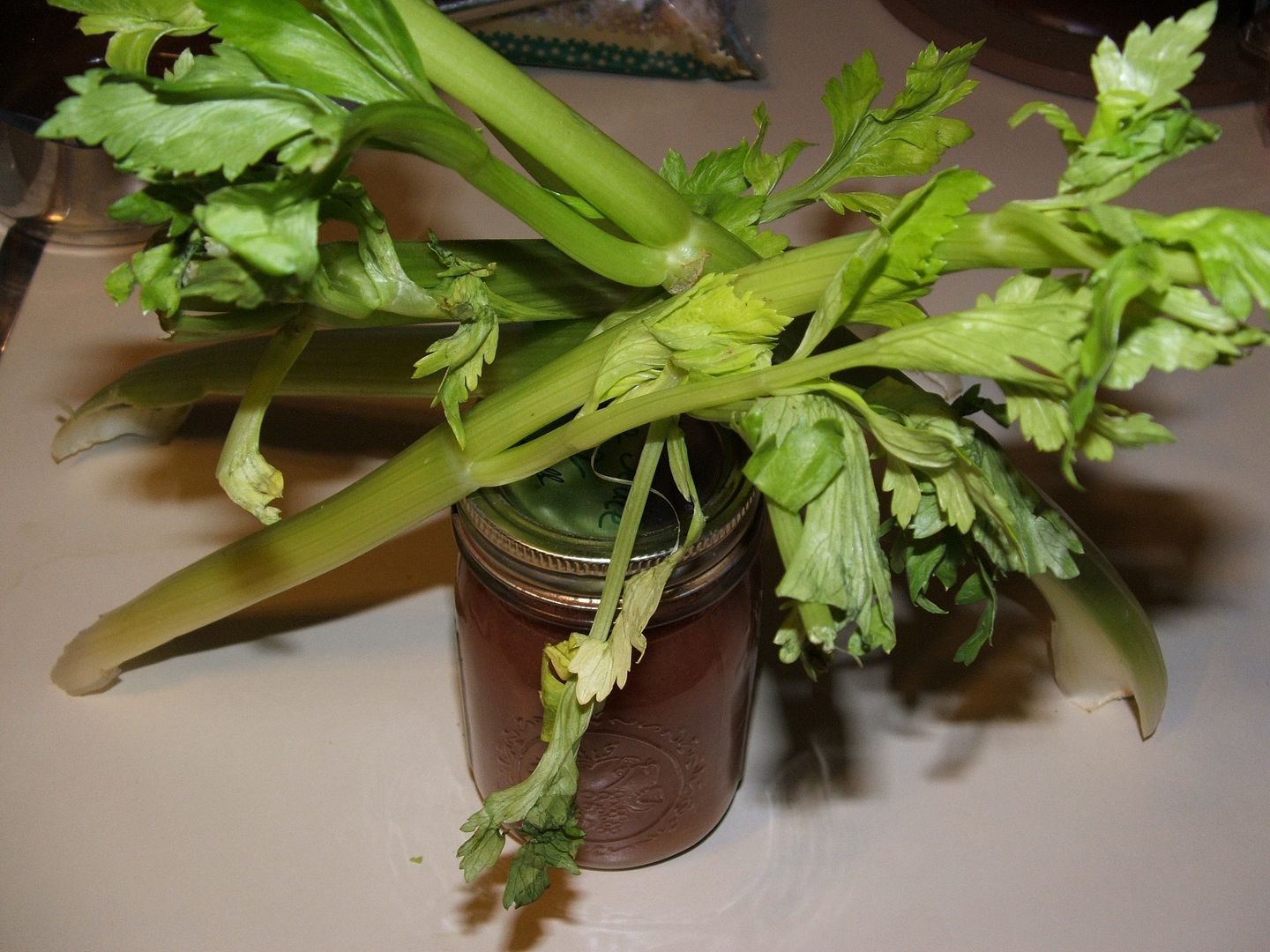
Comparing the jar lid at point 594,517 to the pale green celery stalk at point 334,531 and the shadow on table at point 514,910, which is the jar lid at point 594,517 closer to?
the pale green celery stalk at point 334,531

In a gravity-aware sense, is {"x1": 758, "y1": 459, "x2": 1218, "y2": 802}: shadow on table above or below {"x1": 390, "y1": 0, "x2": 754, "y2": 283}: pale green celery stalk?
below

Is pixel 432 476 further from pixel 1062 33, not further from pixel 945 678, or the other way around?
pixel 1062 33

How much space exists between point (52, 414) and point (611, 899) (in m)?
0.56

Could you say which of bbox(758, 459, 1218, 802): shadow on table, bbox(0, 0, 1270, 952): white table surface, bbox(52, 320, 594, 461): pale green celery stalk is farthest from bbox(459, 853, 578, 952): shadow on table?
bbox(52, 320, 594, 461): pale green celery stalk

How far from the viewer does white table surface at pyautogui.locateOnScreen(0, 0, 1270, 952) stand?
0.70 m

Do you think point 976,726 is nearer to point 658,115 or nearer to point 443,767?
point 443,767

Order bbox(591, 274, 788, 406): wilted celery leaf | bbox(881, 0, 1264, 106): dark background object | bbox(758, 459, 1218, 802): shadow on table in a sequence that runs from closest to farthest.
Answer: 1. bbox(591, 274, 788, 406): wilted celery leaf
2. bbox(758, 459, 1218, 802): shadow on table
3. bbox(881, 0, 1264, 106): dark background object

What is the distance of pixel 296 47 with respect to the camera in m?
0.43

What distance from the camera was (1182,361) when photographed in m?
0.38

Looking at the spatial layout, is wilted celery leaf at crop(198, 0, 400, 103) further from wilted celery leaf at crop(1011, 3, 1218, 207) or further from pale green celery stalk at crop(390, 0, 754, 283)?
wilted celery leaf at crop(1011, 3, 1218, 207)

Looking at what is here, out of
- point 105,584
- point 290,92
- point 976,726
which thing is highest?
point 290,92

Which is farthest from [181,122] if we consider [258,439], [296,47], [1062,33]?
[1062,33]

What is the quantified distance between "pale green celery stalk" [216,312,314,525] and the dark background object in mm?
831

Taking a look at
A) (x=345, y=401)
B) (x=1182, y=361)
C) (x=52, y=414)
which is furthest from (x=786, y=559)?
(x=52, y=414)
